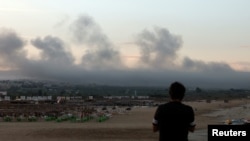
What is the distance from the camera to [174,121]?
6512 millimetres

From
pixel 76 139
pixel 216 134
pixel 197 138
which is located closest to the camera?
pixel 216 134

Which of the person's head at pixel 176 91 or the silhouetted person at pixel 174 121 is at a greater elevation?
the person's head at pixel 176 91

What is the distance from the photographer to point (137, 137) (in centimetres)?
2992

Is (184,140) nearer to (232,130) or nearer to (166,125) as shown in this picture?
(166,125)

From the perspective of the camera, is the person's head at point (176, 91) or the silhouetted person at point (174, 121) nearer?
the silhouetted person at point (174, 121)

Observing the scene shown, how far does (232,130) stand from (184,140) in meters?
0.70

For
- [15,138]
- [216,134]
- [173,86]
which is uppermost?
[173,86]

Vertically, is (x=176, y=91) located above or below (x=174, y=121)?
above

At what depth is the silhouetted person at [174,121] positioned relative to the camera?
6.47m

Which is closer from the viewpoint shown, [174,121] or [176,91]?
[174,121]

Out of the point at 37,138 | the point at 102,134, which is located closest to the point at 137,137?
the point at 102,134

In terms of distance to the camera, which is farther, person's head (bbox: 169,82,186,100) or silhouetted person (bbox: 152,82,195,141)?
person's head (bbox: 169,82,186,100)

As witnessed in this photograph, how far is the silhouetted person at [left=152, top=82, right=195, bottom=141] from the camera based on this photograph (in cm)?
647

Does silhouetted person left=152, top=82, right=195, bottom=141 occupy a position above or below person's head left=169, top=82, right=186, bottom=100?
below
